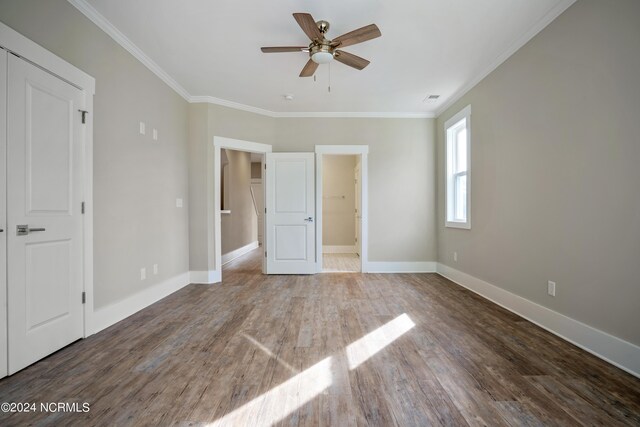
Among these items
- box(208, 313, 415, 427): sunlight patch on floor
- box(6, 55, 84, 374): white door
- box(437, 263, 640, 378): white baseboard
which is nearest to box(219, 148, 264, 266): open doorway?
box(6, 55, 84, 374): white door

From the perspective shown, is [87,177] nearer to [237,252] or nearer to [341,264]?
[341,264]

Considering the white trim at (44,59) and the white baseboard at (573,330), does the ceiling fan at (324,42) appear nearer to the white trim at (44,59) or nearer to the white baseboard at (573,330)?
the white trim at (44,59)

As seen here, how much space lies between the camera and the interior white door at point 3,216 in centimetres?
177

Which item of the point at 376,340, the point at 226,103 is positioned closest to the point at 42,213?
the point at 376,340

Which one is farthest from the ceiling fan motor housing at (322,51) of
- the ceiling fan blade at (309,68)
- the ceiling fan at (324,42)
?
the ceiling fan blade at (309,68)

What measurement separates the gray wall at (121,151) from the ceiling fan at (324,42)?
1.44 metres

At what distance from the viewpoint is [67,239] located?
2.26 meters

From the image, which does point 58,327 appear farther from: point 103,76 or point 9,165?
point 103,76

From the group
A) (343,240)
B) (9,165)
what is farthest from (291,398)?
(343,240)

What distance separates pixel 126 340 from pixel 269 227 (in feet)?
8.65

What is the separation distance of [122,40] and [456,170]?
14.3ft

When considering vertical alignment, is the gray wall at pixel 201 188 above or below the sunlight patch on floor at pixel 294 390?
above

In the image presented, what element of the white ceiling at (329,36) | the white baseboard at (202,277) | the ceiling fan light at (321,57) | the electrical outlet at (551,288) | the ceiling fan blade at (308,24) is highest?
the white ceiling at (329,36)

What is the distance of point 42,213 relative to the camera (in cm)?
205
